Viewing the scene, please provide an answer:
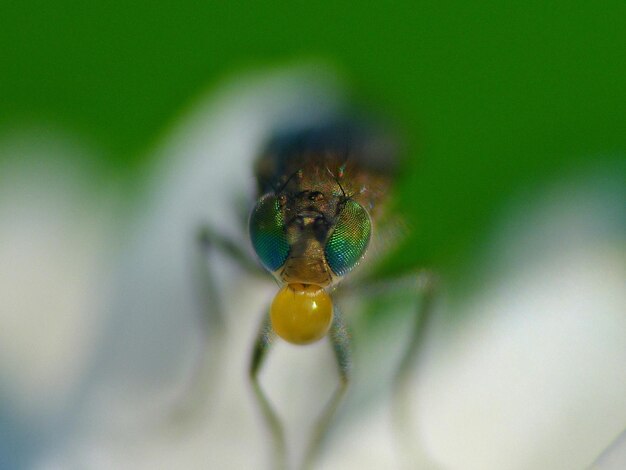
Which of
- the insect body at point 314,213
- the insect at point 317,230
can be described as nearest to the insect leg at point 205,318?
the insect at point 317,230

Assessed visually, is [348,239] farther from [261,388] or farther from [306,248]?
[261,388]

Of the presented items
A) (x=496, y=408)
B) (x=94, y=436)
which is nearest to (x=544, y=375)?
(x=496, y=408)

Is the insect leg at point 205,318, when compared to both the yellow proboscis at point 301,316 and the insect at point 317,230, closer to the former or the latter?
the insect at point 317,230

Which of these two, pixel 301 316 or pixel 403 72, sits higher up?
pixel 403 72

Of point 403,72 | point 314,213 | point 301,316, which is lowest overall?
point 301,316

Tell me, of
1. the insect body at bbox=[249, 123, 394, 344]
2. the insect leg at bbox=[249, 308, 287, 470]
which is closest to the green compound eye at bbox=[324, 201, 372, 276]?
the insect body at bbox=[249, 123, 394, 344]

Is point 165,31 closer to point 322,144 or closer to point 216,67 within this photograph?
point 216,67

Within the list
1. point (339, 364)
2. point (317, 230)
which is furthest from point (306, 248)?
point (339, 364)
